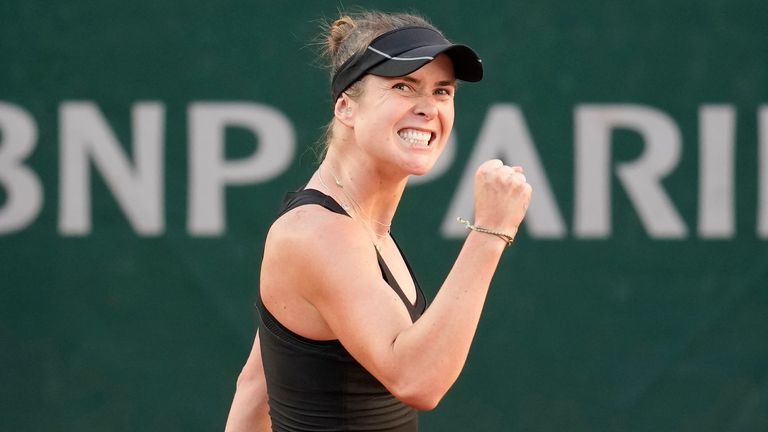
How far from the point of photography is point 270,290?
199 cm

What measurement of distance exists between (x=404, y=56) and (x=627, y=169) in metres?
2.14

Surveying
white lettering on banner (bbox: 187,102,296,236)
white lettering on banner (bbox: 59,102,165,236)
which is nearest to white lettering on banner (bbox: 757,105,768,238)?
white lettering on banner (bbox: 187,102,296,236)

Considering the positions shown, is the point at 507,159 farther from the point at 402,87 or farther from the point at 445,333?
the point at 445,333

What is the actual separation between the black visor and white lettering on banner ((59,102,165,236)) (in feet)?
6.48

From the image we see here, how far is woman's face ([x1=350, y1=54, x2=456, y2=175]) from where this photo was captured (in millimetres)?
2002

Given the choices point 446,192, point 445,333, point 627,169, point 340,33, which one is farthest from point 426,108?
point 627,169

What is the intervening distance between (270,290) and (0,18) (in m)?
2.37

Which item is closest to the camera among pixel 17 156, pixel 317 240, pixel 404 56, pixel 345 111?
pixel 317 240

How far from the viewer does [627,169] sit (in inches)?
157

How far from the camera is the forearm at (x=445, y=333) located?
5.76 ft

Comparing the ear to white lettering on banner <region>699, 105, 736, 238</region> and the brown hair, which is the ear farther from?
white lettering on banner <region>699, 105, 736, 238</region>

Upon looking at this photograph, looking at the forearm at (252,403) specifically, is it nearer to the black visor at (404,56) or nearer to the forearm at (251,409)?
the forearm at (251,409)

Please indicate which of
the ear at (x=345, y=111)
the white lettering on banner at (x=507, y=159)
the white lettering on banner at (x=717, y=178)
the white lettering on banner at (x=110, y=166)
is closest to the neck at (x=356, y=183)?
the ear at (x=345, y=111)

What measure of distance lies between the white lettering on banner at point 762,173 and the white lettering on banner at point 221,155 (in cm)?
151
